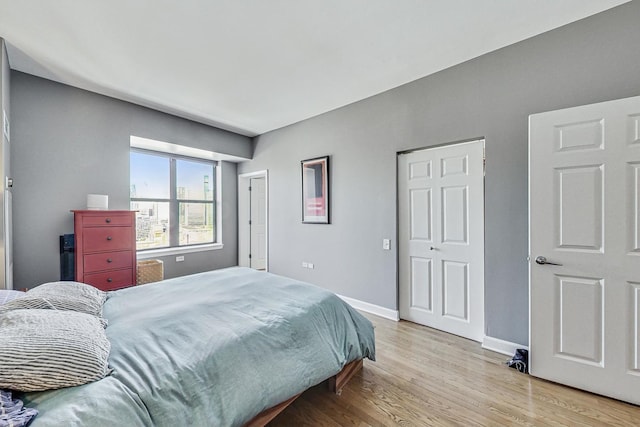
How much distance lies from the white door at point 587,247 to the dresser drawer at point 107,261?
4.24 metres

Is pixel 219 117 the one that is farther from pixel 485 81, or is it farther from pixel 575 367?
pixel 575 367

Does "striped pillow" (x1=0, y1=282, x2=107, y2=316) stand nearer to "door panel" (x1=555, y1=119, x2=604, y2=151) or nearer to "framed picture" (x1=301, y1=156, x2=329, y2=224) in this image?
"framed picture" (x1=301, y1=156, x2=329, y2=224)

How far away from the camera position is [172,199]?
4676mm

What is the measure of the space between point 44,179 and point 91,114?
955 mm

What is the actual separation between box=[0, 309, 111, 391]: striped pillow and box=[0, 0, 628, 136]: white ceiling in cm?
208

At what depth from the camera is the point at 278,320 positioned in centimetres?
163

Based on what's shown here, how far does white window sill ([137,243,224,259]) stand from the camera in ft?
13.6

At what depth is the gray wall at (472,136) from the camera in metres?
2.06

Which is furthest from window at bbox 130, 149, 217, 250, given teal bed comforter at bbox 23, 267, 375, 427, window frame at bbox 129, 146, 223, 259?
teal bed comforter at bbox 23, 267, 375, 427

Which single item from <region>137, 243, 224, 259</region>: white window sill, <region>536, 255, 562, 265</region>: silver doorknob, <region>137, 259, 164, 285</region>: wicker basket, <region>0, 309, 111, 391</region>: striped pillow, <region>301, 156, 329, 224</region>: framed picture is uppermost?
<region>301, 156, 329, 224</region>: framed picture

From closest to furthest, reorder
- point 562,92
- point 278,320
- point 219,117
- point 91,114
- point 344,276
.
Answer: point 278,320
point 562,92
point 91,114
point 344,276
point 219,117

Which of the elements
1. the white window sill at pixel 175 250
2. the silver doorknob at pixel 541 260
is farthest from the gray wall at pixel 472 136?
the white window sill at pixel 175 250

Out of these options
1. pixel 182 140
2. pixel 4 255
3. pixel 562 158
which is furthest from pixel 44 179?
pixel 562 158

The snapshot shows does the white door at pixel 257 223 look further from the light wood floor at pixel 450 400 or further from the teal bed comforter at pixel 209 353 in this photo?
the light wood floor at pixel 450 400
